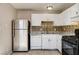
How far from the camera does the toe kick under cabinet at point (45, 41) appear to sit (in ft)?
14.9

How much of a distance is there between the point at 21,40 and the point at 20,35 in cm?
20

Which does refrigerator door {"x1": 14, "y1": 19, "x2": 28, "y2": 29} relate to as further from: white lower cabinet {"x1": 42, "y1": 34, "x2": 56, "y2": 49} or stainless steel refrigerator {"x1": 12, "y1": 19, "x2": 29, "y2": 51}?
white lower cabinet {"x1": 42, "y1": 34, "x2": 56, "y2": 49}

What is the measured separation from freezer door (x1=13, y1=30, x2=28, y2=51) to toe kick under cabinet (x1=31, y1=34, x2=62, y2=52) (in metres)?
0.28

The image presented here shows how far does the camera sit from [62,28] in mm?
4832

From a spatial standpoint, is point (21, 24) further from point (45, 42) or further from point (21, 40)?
point (45, 42)

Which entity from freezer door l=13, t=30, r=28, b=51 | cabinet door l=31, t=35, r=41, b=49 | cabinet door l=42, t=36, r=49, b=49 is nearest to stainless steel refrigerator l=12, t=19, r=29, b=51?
freezer door l=13, t=30, r=28, b=51

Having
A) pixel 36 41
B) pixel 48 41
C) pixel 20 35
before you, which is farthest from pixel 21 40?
pixel 48 41

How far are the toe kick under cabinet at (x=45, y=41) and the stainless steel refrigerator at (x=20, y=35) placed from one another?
0.31m

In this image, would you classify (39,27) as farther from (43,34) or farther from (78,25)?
(78,25)

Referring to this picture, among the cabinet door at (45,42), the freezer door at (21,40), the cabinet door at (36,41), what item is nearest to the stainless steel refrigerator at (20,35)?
the freezer door at (21,40)

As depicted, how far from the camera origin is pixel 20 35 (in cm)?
514

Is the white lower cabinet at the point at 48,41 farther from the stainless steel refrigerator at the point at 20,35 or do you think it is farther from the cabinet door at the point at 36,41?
the stainless steel refrigerator at the point at 20,35

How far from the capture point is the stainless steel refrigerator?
5090 millimetres
